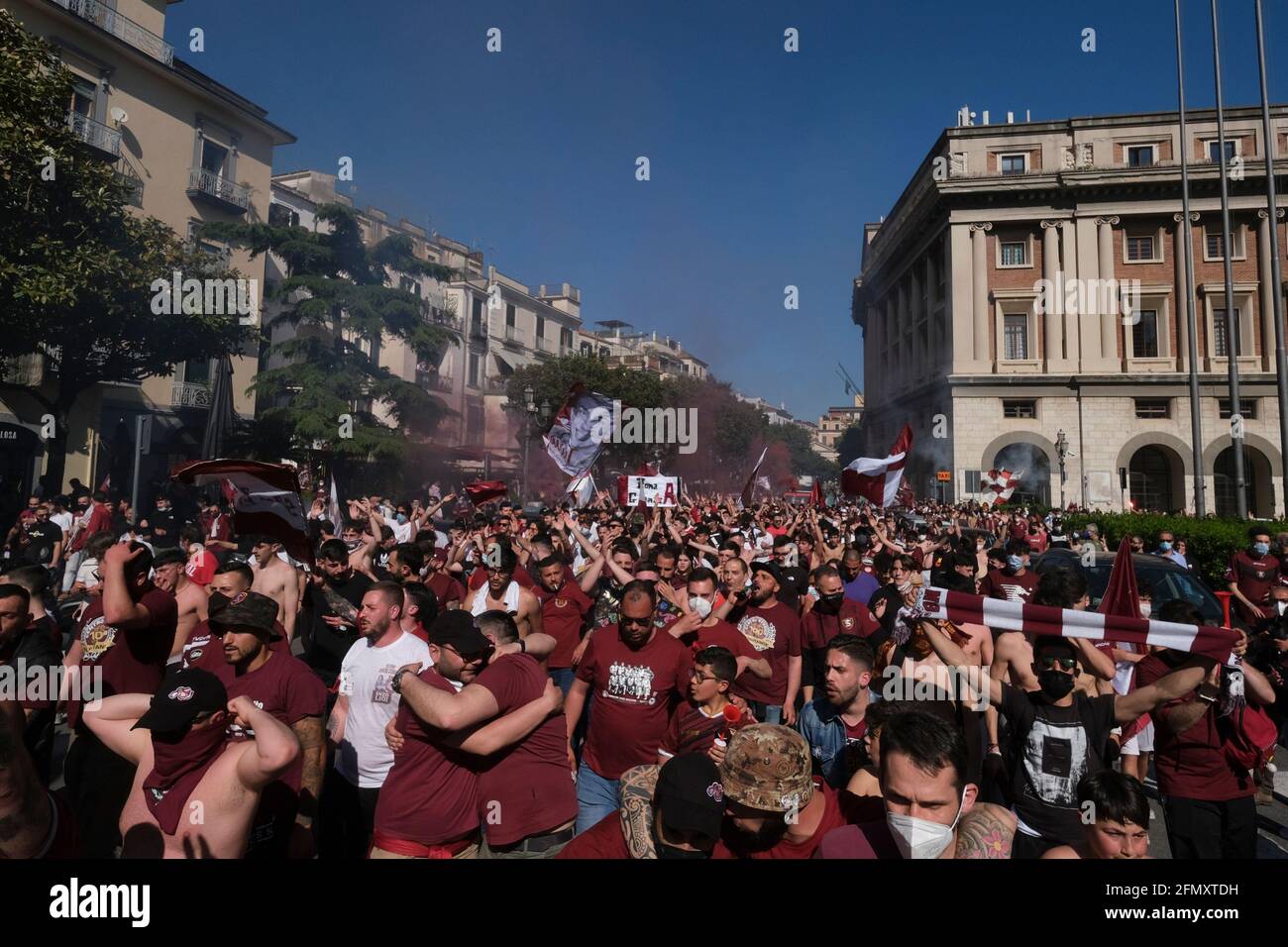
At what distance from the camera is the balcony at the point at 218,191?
2792 cm

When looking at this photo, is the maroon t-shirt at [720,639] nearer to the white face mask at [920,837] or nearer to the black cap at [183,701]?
the white face mask at [920,837]

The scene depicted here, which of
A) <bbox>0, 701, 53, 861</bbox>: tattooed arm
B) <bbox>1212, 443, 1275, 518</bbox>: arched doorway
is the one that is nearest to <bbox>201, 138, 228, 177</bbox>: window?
<bbox>0, 701, 53, 861</bbox>: tattooed arm

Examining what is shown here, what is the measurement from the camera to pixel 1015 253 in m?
40.7

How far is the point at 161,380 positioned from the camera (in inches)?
1065

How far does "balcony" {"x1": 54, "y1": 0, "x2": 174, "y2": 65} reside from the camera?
2430cm

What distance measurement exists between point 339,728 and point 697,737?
80.4 inches

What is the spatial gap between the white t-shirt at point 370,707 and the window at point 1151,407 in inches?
1694

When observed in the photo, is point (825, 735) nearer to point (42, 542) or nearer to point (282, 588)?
point (282, 588)

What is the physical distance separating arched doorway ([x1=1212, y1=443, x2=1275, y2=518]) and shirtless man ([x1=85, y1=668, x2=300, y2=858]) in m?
45.1

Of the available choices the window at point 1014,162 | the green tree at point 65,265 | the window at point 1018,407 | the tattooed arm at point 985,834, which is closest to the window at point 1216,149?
the window at point 1014,162

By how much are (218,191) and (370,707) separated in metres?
31.0

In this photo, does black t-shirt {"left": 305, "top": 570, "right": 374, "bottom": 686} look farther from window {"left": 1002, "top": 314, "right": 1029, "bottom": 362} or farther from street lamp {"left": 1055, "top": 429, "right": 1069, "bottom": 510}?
window {"left": 1002, "top": 314, "right": 1029, "bottom": 362}
